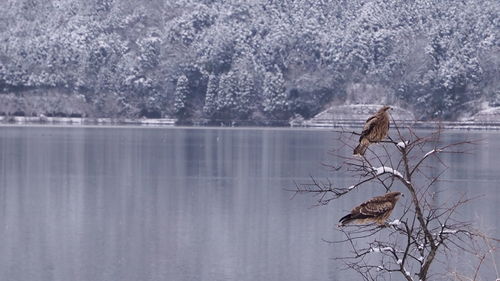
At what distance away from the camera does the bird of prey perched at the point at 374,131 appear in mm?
7531

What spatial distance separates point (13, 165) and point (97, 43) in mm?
126536

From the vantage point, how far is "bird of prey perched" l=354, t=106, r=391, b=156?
297 inches

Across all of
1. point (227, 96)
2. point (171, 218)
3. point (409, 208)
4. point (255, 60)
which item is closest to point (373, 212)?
point (409, 208)

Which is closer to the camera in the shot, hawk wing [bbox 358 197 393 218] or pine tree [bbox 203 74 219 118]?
hawk wing [bbox 358 197 393 218]

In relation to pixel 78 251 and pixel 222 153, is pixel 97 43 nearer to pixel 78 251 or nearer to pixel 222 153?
pixel 222 153

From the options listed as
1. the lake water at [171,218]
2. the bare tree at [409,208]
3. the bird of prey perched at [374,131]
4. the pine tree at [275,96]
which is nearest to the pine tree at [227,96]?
the pine tree at [275,96]

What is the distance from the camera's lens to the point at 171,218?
3706 centimetres

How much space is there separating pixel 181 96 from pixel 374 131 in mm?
155235

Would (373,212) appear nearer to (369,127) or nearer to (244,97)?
(369,127)

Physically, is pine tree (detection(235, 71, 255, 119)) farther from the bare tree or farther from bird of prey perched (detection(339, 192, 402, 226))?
bird of prey perched (detection(339, 192, 402, 226))

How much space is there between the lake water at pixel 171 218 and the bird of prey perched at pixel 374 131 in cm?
289

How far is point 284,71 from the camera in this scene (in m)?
174

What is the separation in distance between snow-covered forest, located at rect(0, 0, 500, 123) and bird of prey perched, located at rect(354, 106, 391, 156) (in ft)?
489

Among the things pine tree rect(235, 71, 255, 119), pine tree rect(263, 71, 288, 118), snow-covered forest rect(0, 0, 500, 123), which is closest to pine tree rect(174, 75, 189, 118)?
snow-covered forest rect(0, 0, 500, 123)
